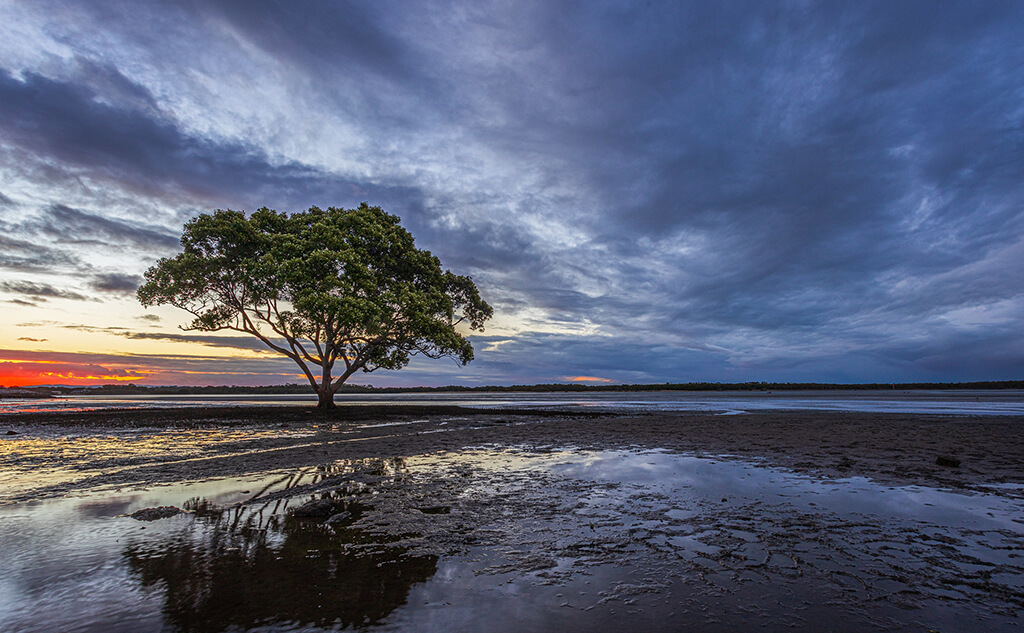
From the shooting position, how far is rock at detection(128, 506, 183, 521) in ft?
21.3

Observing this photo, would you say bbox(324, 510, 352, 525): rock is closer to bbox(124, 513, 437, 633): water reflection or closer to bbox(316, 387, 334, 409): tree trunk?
bbox(124, 513, 437, 633): water reflection

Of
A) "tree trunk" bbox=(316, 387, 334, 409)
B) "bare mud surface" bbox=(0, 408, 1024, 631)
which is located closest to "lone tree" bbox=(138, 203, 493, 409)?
"tree trunk" bbox=(316, 387, 334, 409)

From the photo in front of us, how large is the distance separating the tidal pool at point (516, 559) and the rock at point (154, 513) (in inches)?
7.6

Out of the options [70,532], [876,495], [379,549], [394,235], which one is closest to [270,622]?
[379,549]

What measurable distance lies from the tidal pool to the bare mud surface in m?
0.03

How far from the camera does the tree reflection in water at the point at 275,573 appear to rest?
12.2 feet

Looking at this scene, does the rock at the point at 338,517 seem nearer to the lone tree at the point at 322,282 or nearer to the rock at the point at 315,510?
the rock at the point at 315,510

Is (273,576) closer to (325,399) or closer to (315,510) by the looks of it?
(315,510)

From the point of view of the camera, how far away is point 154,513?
6637 millimetres

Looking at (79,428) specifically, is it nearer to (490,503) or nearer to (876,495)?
(490,503)

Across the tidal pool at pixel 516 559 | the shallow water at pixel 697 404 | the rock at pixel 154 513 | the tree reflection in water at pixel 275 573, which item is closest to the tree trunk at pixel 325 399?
the shallow water at pixel 697 404

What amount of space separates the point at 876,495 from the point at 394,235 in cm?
2697

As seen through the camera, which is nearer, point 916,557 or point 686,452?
point 916,557

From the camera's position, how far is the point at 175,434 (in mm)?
17375
